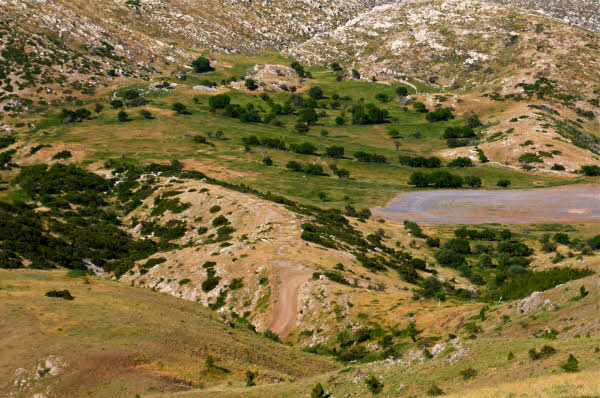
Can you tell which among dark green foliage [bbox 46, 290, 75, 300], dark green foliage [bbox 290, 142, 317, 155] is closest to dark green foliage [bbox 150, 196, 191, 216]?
dark green foliage [bbox 46, 290, 75, 300]

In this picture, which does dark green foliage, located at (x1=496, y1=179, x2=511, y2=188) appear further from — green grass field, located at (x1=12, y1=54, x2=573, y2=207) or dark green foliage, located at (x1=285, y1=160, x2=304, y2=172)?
dark green foliage, located at (x1=285, y1=160, x2=304, y2=172)

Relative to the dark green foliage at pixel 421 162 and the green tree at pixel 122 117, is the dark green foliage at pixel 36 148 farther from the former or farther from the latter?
the dark green foliage at pixel 421 162

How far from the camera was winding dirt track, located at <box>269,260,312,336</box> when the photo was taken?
50.9 m

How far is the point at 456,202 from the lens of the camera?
127 meters

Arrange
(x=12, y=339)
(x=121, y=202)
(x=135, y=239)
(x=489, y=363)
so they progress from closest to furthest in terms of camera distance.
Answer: (x=489, y=363) < (x=12, y=339) < (x=135, y=239) < (x=121, y=202)

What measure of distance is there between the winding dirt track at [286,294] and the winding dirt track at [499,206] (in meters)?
61.3

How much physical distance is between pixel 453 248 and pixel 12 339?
275 feet

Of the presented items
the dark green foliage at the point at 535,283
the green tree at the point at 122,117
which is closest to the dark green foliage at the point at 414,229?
the dark green foliage at the point at 535,283

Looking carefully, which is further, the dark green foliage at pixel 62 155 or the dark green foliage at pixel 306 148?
the dark green foliage at pixel 306 148

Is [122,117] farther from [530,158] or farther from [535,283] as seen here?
[535,283]

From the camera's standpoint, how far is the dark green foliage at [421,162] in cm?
16325

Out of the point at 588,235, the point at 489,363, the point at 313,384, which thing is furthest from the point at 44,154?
the point at 588,235

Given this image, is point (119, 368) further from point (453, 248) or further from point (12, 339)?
point (453, 248)

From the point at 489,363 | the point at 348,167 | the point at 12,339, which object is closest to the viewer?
the point at 489,363
